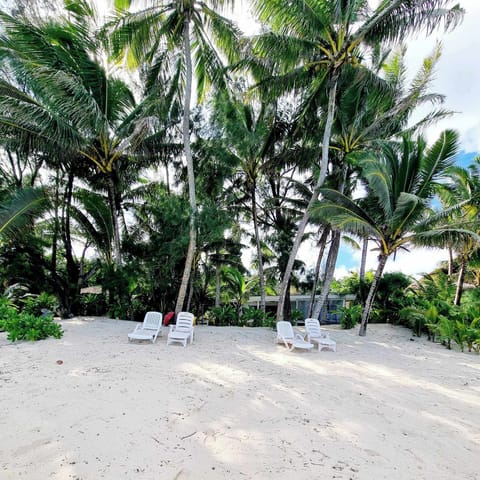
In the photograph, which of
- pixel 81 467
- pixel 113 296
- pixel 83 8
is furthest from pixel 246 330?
pixel 83 8

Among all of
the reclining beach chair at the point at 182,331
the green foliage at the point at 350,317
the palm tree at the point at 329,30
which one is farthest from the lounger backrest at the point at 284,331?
the green foliage at the point at 350,317

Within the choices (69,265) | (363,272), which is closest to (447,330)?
(363,272)

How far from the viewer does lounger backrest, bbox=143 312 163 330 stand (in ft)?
26.4

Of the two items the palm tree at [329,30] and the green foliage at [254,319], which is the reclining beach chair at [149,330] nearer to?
the palm tree at [329,30]

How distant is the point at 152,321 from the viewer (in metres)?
8.32

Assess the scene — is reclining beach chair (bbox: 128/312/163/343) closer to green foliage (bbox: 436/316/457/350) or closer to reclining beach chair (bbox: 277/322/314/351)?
reclining beach chair (bbox: 277/322/314/351)

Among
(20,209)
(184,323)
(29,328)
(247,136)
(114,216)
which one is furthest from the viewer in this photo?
(114,216)

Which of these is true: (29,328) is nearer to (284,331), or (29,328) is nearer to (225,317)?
(284,331)

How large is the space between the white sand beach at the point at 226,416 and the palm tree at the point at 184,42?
4591mm

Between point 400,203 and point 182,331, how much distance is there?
7.38m

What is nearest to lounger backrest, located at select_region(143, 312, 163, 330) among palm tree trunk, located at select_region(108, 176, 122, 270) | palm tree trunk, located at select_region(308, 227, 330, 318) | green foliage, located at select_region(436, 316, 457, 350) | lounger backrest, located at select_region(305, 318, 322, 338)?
palm tree trunk, located at select_region(108, 176, 122, 270)

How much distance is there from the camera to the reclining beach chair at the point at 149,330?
740cm

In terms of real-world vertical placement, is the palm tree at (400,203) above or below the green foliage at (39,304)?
above

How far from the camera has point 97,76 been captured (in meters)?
10.3
